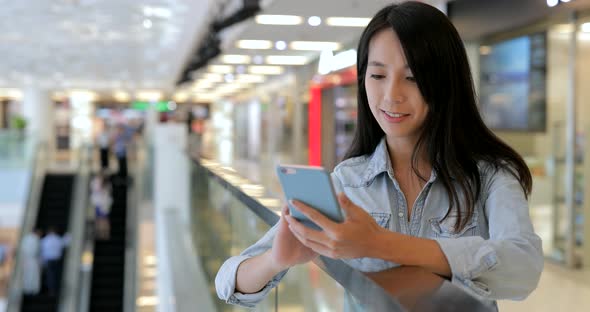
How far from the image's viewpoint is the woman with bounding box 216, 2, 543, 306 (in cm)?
118

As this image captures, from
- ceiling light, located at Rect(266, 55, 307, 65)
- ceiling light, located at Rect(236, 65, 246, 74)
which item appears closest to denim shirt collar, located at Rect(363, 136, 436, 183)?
ceiling light, located at Rect(266, 55, 307, 65)

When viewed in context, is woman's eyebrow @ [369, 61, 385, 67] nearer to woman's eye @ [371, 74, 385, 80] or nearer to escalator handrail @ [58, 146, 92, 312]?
woman's eye @ [371, 74, 385, 80]

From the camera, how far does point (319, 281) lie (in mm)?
1632

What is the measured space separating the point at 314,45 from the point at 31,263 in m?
8.32

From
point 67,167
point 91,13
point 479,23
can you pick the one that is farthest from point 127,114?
point 479,23

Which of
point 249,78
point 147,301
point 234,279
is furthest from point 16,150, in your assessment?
point 234,279

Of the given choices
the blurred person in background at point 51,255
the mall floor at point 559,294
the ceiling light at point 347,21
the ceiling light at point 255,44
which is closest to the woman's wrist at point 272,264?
the mall floor at point 559,294

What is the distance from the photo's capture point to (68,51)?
15.9 meters

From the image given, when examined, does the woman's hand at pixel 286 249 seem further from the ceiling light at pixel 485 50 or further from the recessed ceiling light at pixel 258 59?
the recessed ceiling light at pixel 258 59

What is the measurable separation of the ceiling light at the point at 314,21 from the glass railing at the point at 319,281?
229 inches

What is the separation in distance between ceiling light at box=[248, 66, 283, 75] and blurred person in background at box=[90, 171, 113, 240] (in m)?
5.38

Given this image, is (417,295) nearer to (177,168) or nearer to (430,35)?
(430,35)

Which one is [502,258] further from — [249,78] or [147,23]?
[249,78]

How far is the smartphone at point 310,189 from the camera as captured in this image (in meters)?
0.95
